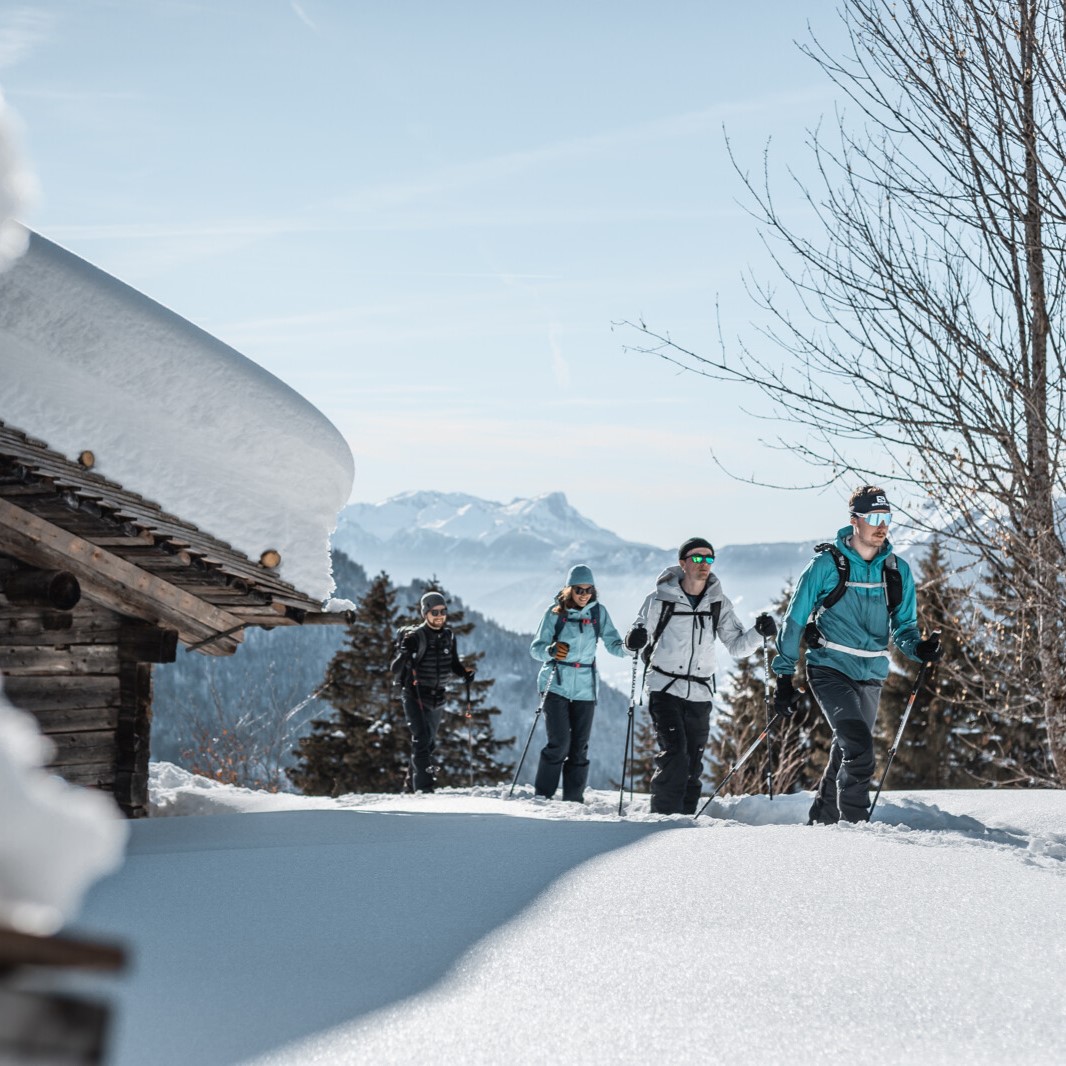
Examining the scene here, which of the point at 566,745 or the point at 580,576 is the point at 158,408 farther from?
the point at 566,745

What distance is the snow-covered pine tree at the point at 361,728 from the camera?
22797 mm

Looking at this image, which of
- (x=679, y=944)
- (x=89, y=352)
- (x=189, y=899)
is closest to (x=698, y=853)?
(x=679, y=944)

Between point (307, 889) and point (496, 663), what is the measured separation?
420ft

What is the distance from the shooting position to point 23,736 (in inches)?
33.7

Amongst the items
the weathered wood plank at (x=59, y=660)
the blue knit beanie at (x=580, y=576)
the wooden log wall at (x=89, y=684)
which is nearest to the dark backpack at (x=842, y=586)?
the blue knit beanie at (x=580, y=576)

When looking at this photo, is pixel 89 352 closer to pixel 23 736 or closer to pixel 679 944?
pixel 679 944

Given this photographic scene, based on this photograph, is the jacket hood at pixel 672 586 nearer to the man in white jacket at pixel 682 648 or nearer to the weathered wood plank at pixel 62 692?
the man in white jacket at pixel 682 648

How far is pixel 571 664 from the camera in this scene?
927cm

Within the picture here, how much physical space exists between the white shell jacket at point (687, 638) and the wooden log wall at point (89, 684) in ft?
11.5

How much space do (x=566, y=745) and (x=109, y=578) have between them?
12.9 feet

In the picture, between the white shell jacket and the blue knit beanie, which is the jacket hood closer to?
the white shell jacket

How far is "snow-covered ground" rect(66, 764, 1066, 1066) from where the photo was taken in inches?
112

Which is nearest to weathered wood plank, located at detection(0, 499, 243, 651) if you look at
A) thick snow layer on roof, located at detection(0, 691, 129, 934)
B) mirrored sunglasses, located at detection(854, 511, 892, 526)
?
mirrored sunglasses, located at detection(854, 511, 892, 526)

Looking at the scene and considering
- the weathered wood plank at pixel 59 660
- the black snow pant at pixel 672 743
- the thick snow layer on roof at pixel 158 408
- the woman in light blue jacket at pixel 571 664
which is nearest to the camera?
the weathered wood plank at pixel 59 660
